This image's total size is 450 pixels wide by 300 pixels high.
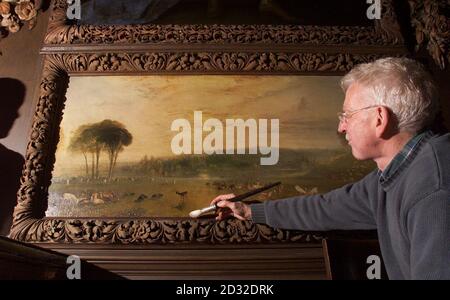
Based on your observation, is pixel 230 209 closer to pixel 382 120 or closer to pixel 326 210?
pixel 326 210

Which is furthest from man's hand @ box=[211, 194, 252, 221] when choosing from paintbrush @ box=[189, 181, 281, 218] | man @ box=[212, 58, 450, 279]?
man @ box=[212, 58, 450, 279]

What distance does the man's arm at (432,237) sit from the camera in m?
0.75

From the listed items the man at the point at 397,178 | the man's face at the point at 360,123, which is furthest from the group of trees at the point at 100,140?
the man's face at the point at 360,123

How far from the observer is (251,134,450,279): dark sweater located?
2.58 ft

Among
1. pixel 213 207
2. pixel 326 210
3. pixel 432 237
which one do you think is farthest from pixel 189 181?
pixel 432 237

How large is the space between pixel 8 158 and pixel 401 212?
5.57ft

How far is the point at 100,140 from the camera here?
169 cm

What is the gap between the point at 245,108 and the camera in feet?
5.72

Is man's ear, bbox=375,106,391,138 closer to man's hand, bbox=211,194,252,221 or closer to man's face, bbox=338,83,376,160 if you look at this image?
man's face, bbox=338,83,376,160

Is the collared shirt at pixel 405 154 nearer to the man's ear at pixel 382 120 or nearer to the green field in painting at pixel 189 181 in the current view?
the man's ear at pixel 382 120

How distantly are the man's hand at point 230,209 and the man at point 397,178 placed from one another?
7.6 inches
